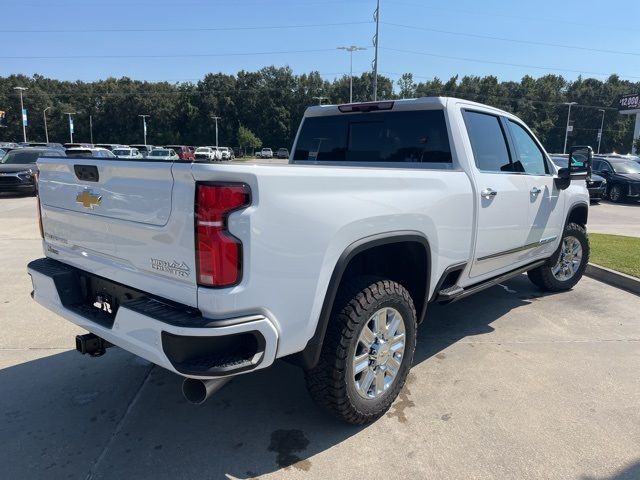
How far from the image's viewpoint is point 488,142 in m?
4.09

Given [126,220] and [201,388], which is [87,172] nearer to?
[126,220]

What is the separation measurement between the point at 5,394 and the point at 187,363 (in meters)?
2.05

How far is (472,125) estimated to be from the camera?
3.96 metres

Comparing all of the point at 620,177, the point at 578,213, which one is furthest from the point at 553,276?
the point at 620,177

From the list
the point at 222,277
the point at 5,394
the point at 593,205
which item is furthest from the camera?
the point at 593,205

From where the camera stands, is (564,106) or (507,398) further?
(564,106)

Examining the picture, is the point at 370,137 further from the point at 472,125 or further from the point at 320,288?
the point at 320,288

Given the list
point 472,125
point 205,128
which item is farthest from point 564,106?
point 472,125

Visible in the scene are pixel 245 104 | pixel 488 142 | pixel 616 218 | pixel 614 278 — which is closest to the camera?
pixel 488 142

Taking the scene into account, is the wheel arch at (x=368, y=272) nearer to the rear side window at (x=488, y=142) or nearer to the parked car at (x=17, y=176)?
the rear side window at (x=488, y=142)

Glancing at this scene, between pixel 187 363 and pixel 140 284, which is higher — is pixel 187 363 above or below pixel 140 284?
below

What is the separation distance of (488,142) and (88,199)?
3133 mm

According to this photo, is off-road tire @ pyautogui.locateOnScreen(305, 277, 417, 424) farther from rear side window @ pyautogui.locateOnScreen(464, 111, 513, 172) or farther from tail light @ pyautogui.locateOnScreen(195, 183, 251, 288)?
rear side window @ pyautogui.locateOnScreen(464, 111, 513, 172)

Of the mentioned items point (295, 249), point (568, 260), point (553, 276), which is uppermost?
point (295, 249)
